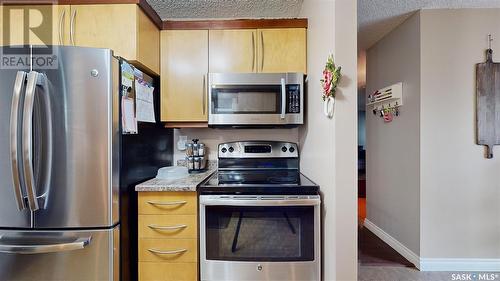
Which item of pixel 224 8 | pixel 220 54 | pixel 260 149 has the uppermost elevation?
pixel 224 8

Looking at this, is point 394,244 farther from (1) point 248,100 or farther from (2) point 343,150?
(1) point 248,100

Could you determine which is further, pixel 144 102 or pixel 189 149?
pixel 189 149

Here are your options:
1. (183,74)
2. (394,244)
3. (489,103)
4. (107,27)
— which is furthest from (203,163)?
(489,103)

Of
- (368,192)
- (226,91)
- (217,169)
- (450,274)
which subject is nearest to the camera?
(226,91)

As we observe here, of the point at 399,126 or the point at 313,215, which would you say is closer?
the point at 313,215

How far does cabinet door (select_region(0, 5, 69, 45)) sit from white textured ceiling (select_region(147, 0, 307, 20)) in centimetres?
67

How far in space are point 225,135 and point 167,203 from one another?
94cm

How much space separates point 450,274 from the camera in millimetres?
2115

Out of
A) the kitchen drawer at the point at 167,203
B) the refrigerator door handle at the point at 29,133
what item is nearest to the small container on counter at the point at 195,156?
the kitchen drawer at the point at 167,203

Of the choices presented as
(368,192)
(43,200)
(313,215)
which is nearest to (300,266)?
(313,215)

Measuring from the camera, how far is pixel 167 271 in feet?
5.26

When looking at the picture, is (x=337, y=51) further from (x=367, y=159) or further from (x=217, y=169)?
(x=367, y=159)

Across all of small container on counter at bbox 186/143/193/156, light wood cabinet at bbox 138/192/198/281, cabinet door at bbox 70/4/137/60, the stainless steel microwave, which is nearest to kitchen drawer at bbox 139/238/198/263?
light wood cabinet at bbox 138/192/198/281

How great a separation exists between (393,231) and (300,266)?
1641 mm
